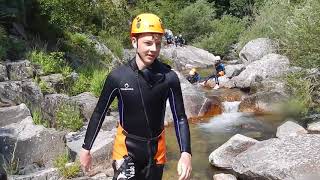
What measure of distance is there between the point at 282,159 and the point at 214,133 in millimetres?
4984

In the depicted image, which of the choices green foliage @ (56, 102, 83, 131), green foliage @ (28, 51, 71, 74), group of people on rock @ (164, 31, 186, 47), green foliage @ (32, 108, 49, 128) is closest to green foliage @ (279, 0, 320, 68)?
green foliage @ (56, 102, 83, 131)

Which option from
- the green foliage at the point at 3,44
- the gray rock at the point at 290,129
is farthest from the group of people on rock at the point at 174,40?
the gray rock at the point at 290,129

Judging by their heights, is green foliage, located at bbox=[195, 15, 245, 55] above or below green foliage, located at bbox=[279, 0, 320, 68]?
below

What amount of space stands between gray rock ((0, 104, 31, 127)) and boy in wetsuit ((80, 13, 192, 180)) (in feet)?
17.8

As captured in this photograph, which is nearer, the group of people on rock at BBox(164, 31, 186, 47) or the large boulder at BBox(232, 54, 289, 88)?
the large boulder at BBox(232, 54, 289, 88)

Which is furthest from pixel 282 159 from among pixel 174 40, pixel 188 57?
→ pixel 174 40

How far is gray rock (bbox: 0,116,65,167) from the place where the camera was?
277 inches

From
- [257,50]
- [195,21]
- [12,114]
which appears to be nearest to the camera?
[12,114]

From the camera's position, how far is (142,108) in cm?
357

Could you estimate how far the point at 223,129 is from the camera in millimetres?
13344

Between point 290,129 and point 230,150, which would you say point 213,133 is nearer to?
point 290,129

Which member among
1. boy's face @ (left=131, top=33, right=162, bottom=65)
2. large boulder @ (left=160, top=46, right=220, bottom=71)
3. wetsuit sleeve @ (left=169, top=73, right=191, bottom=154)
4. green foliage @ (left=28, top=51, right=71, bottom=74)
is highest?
boy's face @ (left=131, top=33, right=162, bottom=65)

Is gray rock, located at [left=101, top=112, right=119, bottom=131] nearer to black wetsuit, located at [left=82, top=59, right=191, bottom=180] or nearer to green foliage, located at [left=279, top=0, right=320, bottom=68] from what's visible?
green foliage, located at [left=279, top=0, right=320, bottom=68]

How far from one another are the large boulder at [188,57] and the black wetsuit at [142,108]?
24.9 metres
